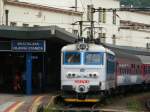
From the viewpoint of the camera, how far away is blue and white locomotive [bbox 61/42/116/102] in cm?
2856

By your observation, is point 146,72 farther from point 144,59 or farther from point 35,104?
point 35,104

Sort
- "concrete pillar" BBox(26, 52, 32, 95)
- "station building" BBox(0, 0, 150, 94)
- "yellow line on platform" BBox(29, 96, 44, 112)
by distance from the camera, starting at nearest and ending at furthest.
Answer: "yellow line on platform" BBox(29, 96, 44, 112) < "station building" BBox(0, 0, 150, 94) < "concrete pillar" BBox(26, 52, 32, 95)

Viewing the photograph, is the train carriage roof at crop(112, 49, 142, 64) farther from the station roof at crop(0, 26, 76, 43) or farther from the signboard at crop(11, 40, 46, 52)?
the signboard at crop(11, 40, 46, 52)

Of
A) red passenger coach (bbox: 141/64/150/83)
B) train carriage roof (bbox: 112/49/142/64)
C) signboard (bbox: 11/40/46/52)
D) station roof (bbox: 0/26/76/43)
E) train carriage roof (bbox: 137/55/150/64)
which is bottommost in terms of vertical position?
red passenger coach (bbox: 141/64/150/83)

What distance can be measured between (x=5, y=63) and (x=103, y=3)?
25127 mm

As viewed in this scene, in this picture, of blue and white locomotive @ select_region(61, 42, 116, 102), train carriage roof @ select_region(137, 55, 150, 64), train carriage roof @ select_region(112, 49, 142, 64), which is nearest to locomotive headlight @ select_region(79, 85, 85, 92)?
blue and white locomotive @ select_region(61, 42, 116, 102)

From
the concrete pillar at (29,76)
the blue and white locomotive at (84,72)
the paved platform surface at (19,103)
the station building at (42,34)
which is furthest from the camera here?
the concrete pillar at (29,76)

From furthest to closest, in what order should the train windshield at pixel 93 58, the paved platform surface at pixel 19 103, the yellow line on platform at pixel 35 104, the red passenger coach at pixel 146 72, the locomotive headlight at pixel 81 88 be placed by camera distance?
the red passenger coach at pixel 146 72, the train windshield at pixel 93 58, the locomotive headlight at pixel 81 88, the paved platform surface at pixel 19 103, the yellow line on platform at pixel 35 104

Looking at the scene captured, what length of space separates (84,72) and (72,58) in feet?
2.97

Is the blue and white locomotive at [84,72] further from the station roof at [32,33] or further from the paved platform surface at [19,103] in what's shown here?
the station roof at [32,33]

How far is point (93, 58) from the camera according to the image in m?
29.2

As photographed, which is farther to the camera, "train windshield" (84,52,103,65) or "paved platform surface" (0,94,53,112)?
"train windshield" (84,52,103,65)

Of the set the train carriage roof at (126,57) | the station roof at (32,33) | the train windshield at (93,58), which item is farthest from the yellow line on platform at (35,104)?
the train carriage roof at (126,57)

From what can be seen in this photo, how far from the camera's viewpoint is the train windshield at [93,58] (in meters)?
29.1
